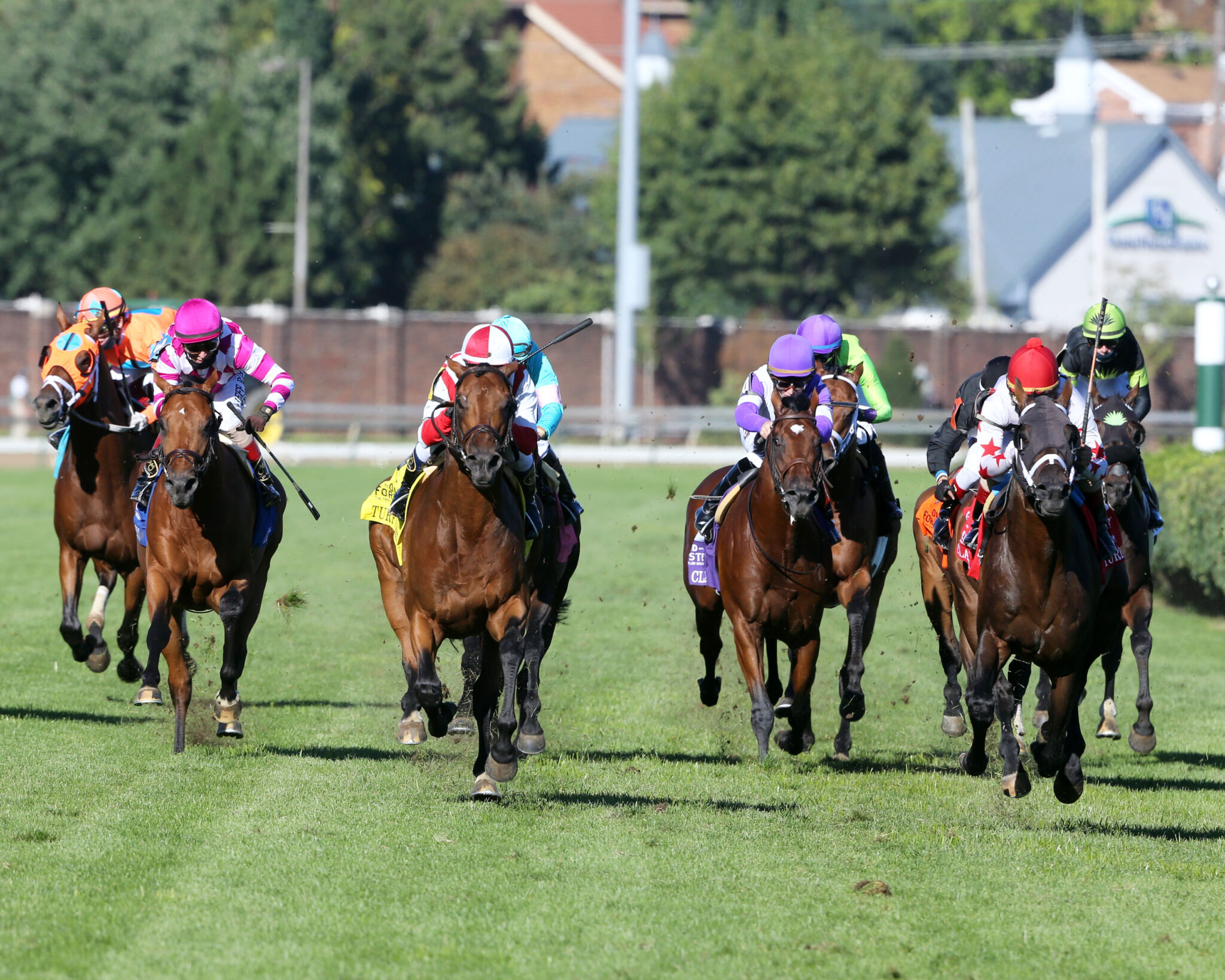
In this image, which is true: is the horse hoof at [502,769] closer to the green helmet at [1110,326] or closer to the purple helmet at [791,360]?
the purple helmet at [791,360]

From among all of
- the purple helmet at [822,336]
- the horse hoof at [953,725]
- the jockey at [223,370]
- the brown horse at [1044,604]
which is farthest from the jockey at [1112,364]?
the jockey at [223,370]

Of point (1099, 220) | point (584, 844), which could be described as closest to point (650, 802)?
point (584, 844)

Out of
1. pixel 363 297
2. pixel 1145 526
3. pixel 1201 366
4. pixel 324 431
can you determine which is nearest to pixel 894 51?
pixel 363 297

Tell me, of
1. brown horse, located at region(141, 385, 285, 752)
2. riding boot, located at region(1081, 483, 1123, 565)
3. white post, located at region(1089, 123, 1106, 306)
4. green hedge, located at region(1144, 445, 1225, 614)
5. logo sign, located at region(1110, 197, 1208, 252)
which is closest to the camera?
riding boot, located at region(1081, 483, 1123, 565)

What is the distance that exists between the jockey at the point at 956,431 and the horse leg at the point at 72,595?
500 centimetres

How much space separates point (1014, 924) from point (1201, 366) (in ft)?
41.2

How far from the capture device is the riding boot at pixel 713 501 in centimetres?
1009

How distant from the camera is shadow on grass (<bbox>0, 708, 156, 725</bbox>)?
10.2m

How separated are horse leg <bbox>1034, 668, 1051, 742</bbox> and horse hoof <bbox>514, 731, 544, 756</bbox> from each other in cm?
243

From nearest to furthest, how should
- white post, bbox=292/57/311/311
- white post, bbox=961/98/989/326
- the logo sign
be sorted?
white post, bbox=961/98/989/326 → white post, bbox=292/57/311/311 → the logo sign

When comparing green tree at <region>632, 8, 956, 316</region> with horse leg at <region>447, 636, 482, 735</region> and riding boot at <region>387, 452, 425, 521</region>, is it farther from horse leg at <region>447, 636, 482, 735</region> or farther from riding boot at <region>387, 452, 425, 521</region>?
riding boot at <region>387, 452, 425, 521</region>

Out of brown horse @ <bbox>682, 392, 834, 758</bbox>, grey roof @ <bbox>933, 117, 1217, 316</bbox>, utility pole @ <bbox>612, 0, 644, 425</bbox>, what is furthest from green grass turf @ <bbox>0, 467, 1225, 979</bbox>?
grey roof @ <bbox>933, 117, 1217, 316</bbox>

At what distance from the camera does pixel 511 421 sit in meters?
7.88

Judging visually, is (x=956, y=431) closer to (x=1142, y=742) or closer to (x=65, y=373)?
(x=1142, y=742)
